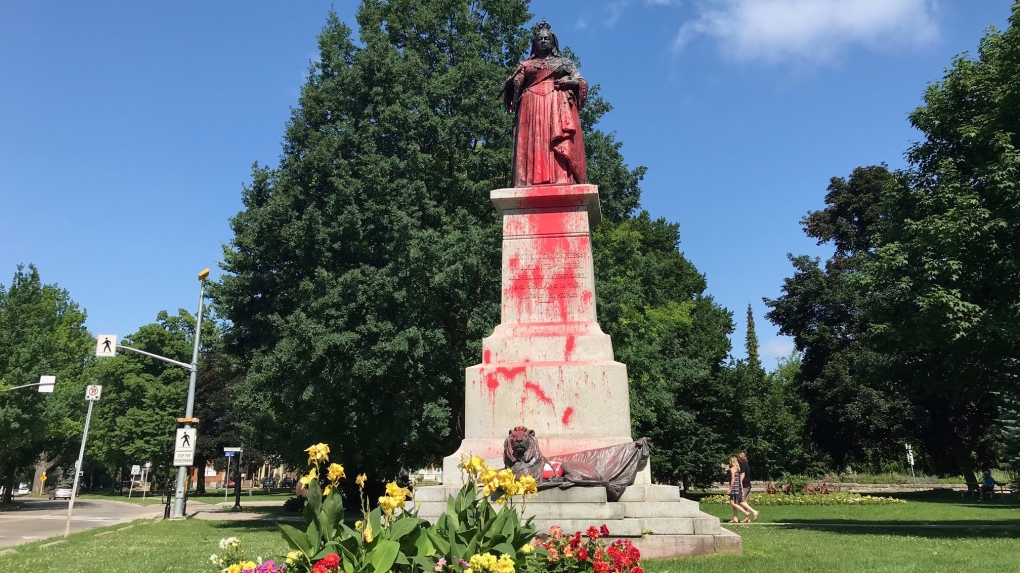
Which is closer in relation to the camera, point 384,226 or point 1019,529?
point 1019,529

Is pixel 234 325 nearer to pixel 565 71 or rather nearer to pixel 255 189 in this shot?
pixel 255 189

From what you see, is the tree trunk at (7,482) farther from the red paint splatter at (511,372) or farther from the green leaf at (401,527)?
the green leaf at (401,527)

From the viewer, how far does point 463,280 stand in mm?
17422

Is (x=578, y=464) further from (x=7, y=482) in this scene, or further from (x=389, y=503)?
(x=7, y=482)

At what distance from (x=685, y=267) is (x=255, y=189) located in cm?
2616

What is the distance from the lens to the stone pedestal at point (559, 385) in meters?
7.97

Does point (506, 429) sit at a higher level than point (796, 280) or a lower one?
lower

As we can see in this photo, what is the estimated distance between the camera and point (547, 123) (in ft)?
37.5

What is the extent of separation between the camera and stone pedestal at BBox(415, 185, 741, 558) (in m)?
7.97

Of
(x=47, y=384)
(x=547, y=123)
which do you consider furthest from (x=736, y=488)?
(x=47, y=384)

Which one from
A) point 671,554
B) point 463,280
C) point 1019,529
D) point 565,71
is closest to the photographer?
point 671,554

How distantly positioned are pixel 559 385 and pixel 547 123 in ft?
14.4

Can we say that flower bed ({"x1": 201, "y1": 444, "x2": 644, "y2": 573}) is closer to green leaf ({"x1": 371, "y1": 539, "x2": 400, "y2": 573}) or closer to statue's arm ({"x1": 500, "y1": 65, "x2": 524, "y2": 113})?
green leaf ({"x1": 371, "y1": 539, "x2": 400, "y2": 573})

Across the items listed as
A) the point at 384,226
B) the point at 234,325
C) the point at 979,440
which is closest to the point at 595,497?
the point at 384,226
